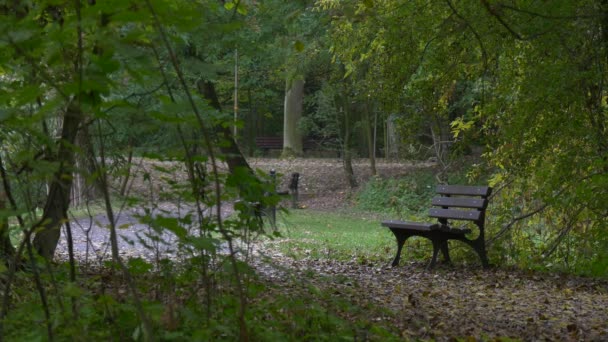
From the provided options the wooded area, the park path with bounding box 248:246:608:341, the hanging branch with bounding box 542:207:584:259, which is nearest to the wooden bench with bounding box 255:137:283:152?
the wooded area

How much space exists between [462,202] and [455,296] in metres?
2.70

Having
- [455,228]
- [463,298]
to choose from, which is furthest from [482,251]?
[463,298]

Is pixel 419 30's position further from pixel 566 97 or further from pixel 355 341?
pixel 355 341

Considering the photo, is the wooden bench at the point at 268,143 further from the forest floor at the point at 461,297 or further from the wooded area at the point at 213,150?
the forest floor at the point at 461,297

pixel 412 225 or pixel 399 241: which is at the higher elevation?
pixel 412 225

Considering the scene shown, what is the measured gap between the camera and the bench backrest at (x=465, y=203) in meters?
9.43

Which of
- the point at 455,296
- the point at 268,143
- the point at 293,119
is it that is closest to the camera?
the point at 455,296

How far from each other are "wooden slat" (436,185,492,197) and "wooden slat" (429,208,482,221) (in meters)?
0.24

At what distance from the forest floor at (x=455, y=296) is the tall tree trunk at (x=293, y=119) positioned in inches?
734

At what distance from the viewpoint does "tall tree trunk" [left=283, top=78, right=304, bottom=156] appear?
97.7 feet

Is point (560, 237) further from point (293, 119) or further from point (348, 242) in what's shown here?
point (293, 119)

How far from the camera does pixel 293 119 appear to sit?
98.6ft

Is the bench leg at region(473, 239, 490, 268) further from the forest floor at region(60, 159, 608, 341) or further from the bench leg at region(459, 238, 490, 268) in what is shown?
the forest floor at region(60, 159, 608, 341)

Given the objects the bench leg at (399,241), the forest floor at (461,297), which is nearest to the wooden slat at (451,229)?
the forest floor at (461,297)
